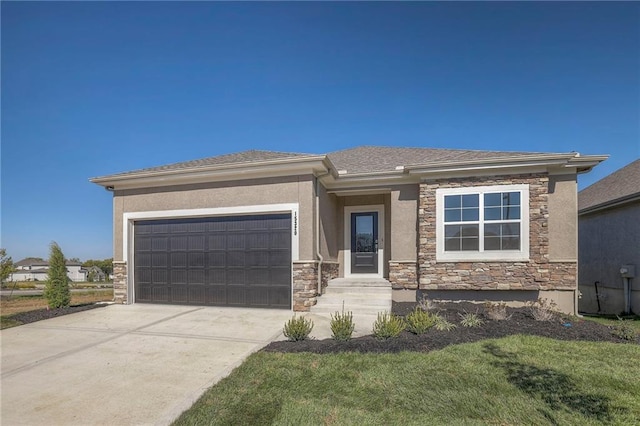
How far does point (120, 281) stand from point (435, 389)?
1004 centimetres

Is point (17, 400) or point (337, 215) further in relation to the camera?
point (337, 215)

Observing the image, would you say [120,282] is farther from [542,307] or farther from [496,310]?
[542,307]

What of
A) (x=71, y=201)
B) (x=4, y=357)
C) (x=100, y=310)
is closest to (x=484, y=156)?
(x=4, y=357)

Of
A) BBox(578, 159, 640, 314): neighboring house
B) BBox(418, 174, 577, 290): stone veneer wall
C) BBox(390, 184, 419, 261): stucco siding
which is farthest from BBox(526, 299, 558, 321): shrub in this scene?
BBox(578, 159, 640, 314): neighboring house

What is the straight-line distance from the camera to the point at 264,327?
706cm

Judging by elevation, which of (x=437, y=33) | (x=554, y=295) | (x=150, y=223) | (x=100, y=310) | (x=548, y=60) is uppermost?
(x=437, y=33)

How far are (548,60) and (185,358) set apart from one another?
12.7 meters

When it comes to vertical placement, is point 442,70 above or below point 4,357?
above

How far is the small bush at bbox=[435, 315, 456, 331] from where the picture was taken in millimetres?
6241

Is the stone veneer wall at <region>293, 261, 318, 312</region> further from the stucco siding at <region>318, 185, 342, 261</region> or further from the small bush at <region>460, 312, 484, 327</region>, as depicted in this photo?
the small bush at <region>460, 312, 484, 327</region>

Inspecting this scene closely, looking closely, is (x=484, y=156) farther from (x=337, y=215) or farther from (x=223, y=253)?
(x=223, y=253)

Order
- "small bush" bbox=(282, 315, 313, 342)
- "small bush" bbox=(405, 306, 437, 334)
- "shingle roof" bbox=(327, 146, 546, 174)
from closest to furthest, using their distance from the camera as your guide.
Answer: "small bush" bbox=(282, 315, 313, 342)
"small bush" bbox=(405, 306, 437, 334)
"shingle roof" bbox=(327, 146, 546, 174)

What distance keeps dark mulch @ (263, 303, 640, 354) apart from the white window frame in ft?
5.10

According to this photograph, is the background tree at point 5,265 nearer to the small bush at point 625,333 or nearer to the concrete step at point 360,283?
the concrete step at point 360,283
